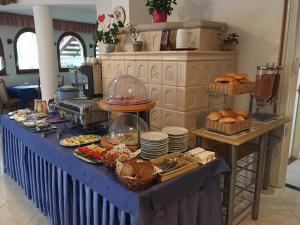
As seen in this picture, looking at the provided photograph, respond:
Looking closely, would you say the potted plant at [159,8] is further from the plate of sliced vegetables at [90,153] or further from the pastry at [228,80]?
the plate of sliced vegetables at [90,153]

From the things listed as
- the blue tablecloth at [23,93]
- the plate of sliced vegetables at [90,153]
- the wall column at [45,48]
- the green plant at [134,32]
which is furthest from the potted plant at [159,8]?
the blue tablecloth at [23,93]

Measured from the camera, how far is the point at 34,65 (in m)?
6.77

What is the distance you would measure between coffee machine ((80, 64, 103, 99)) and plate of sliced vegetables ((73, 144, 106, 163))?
1316 mm

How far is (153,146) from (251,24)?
1496 millimetres

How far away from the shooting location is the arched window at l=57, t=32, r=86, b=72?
7.21 meters

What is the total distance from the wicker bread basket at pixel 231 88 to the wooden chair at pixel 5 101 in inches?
A: 181

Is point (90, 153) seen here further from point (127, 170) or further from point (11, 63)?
point (11, 63)

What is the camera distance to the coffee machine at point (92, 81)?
9.07 feet

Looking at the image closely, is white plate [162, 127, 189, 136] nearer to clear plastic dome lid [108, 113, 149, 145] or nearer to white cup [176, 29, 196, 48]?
clear plastic dome lid [108, 113, 149, 145]

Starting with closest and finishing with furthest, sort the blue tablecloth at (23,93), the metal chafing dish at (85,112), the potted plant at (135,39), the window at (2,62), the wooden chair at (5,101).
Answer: the metal chafing dish at (85,112)
the potted plant at (135,39)
the wooden chair at (5,101)
the blue tablecloth at (23,93)
the window at (2,62)

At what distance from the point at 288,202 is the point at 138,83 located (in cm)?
172

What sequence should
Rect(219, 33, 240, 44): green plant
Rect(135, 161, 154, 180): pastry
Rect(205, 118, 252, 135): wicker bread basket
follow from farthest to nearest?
Rect(219, 33, 240, 44): green plant, Rect(205, 118, 252, 135): wicker bread basket, Rect(135, 161, 154, 180): pastry

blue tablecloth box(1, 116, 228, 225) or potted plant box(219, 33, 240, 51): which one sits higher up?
potted plant box(219, 33, 240, 51)

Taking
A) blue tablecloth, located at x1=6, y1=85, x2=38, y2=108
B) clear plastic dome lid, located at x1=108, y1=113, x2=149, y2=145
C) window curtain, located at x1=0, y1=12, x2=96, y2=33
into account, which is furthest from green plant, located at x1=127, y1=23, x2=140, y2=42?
window curtain, located at x1=0, y1=12, x2=96, y2=33
